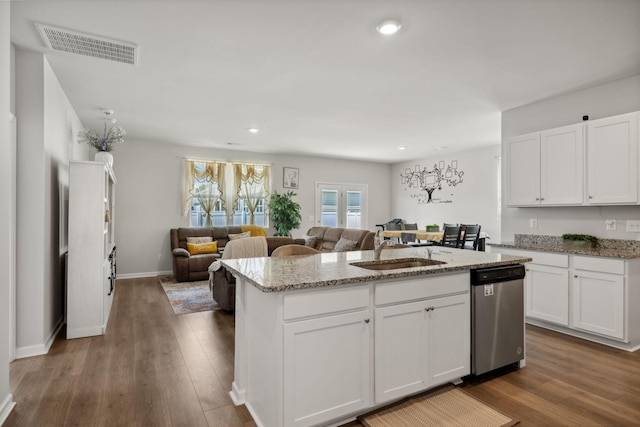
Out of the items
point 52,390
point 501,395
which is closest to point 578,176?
point 501,395

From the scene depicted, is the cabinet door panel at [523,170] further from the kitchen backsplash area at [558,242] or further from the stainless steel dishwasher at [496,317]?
the stainless steel dishwasher at [496,317]

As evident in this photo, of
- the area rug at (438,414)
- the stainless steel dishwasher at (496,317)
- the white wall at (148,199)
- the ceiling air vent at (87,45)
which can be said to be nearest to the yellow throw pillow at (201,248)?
the white wall at (148,199)

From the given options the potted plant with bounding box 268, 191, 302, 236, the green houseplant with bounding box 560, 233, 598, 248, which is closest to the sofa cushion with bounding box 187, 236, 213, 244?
the potted plant with bounding box 268, 191, 302, 236

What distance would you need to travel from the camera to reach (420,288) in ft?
7.32

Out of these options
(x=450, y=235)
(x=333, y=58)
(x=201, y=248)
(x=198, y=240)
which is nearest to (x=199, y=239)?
(x=198, y=240)

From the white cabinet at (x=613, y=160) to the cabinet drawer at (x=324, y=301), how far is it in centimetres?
297

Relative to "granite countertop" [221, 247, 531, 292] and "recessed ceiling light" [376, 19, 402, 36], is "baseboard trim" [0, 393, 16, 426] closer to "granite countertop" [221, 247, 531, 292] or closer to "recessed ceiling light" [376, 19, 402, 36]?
"granite countertop" [221, 247, 531, 292]

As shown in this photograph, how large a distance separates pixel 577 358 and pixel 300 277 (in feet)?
8.85

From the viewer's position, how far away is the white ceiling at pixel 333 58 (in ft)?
7.64

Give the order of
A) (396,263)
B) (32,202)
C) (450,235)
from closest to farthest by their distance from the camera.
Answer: (396,263) < (32,202) < (450,235)

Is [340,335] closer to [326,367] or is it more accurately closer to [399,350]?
[326,367]

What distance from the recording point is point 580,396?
2336 mm

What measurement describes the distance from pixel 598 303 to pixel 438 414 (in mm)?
2229

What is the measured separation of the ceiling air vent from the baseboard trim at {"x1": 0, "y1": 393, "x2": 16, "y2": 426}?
8.44 feet
